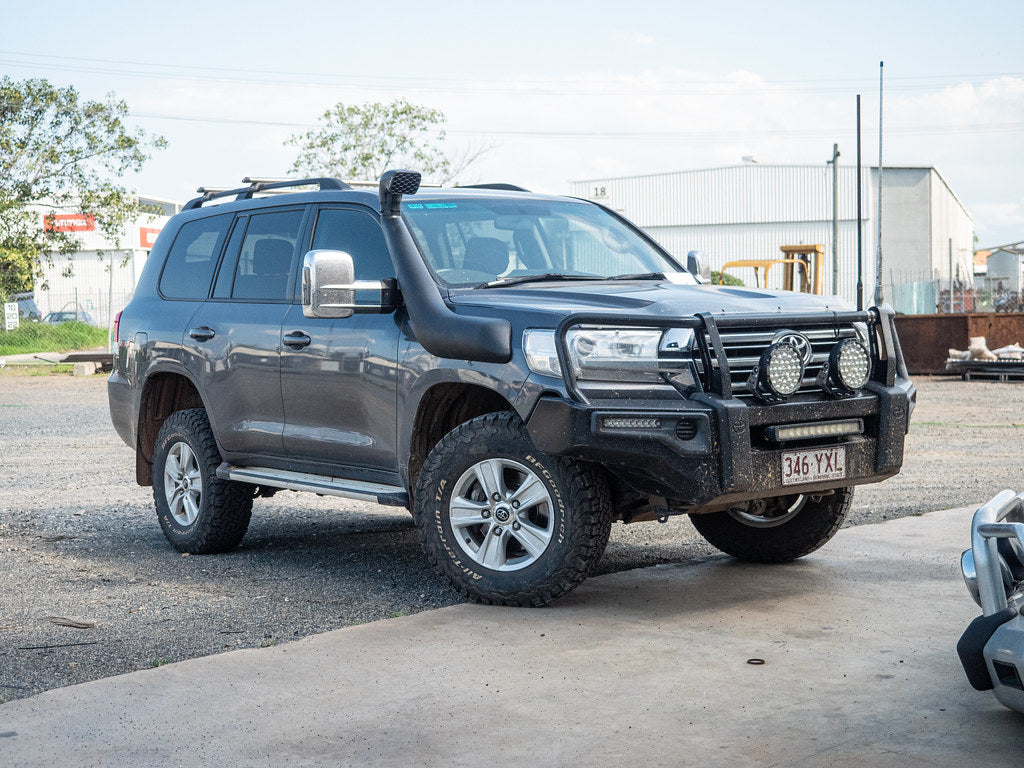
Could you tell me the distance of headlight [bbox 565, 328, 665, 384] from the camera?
509cm

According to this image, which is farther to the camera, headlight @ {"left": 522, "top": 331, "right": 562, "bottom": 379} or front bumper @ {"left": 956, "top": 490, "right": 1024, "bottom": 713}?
headlight @ {"left": 522, "top": 331, "right": 562, "bottom": 379}

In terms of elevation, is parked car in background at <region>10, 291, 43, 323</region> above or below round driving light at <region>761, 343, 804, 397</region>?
above

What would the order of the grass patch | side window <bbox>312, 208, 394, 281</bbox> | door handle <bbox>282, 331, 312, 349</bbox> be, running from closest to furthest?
side window <bbox>312, 208, 394, 281</bbox>
door handle <bbox>282, 331, 312, 349</bbox>
the grass patch

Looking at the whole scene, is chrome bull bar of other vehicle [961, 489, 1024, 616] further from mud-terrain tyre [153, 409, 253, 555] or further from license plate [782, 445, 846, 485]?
mud-terrain tyre [153, 409, 253, 555]

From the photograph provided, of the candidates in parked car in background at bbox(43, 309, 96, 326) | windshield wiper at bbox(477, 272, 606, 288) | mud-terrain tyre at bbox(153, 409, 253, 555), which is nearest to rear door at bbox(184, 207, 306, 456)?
mud-terrain tyre at bbox(153, 409, 253, 555)

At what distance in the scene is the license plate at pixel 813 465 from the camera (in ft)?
17.0

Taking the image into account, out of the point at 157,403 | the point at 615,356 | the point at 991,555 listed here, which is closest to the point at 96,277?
the point at 157,403

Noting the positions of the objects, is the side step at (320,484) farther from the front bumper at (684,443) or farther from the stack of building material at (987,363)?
the stack of building material at (987,363)

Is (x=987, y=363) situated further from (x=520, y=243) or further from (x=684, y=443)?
(x=684, y=443)

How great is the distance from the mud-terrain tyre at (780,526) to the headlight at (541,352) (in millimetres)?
1478

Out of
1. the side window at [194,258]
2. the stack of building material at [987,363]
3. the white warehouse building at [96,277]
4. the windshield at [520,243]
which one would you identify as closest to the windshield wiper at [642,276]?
the windshield at [520,243]

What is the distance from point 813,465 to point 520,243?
191cm

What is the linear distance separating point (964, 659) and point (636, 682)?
1.12 meters

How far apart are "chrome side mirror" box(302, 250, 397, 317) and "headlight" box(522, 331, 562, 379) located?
0.95 meters
